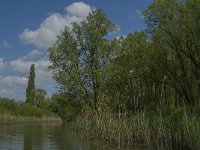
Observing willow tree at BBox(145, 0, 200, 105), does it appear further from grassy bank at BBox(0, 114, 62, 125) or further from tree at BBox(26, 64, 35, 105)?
tree at BBox(26, 64, 35, 105)

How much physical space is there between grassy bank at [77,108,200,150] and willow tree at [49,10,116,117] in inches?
215

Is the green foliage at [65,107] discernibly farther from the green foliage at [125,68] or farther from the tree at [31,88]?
the tree at [31,88]

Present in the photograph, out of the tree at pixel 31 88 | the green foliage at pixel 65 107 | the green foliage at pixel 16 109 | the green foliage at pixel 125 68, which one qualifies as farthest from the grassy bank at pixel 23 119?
the green foliage at pixel 125 68

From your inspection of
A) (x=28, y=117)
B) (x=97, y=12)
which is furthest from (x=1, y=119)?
(x=97, y=12)

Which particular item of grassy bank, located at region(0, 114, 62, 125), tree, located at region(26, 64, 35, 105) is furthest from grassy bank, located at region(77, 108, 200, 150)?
tree, located at region(26, 64, 35, 105)

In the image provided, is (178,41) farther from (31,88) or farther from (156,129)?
(31,88)

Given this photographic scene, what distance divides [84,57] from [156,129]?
1486 cm

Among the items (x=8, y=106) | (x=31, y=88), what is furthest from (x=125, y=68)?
(x=31, y=88)

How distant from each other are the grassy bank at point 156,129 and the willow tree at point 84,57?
5.45 meters

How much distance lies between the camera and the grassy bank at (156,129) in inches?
972

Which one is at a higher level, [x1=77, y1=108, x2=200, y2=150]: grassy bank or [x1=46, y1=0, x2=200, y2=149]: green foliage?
[x1=46, y1=0, x2=200, y2=149]: green foliage

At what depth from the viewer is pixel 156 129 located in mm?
28812

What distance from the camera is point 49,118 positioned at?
11169 cm

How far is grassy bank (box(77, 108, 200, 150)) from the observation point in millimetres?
24688
